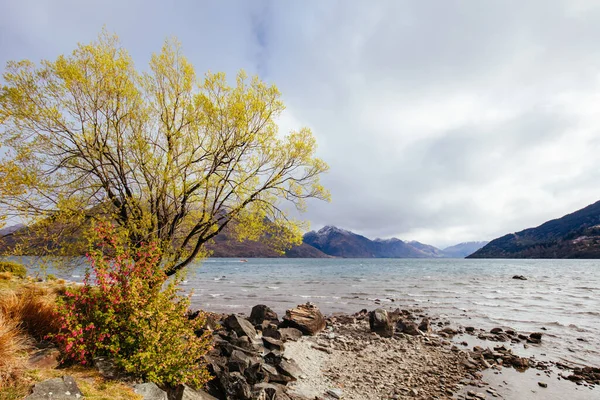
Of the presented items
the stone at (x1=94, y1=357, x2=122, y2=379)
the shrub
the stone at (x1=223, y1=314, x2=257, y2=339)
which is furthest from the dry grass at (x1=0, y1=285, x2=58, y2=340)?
the stone at (x1=223, y1=314, x2=257, y2=339)

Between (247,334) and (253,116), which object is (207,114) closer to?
(253,116)

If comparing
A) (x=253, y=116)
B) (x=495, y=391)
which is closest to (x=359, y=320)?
(x=495, y=391)

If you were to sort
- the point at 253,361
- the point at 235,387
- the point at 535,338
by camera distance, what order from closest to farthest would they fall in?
1. the point at 235,387
2. the point at 253,361
3. the point at 535,338

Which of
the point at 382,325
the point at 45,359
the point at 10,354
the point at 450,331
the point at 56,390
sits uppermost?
the point at 10,354

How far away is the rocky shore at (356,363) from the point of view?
9.65 m

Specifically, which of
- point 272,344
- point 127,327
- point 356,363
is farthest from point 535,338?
point 127,327

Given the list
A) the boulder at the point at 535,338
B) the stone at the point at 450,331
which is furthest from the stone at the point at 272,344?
the boulder at the point at 535,338

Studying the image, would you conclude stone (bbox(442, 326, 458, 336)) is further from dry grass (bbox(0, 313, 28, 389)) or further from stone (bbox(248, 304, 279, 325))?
dry grass (bbox(0, 313, 28, 389))

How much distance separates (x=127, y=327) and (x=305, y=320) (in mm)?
14138

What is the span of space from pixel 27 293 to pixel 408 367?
15.9m

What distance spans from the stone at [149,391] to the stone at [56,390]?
1.26m

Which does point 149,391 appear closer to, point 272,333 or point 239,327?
point 239,327

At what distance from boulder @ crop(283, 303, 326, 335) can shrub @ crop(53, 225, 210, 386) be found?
463 inches

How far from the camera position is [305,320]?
20047 millimetres
